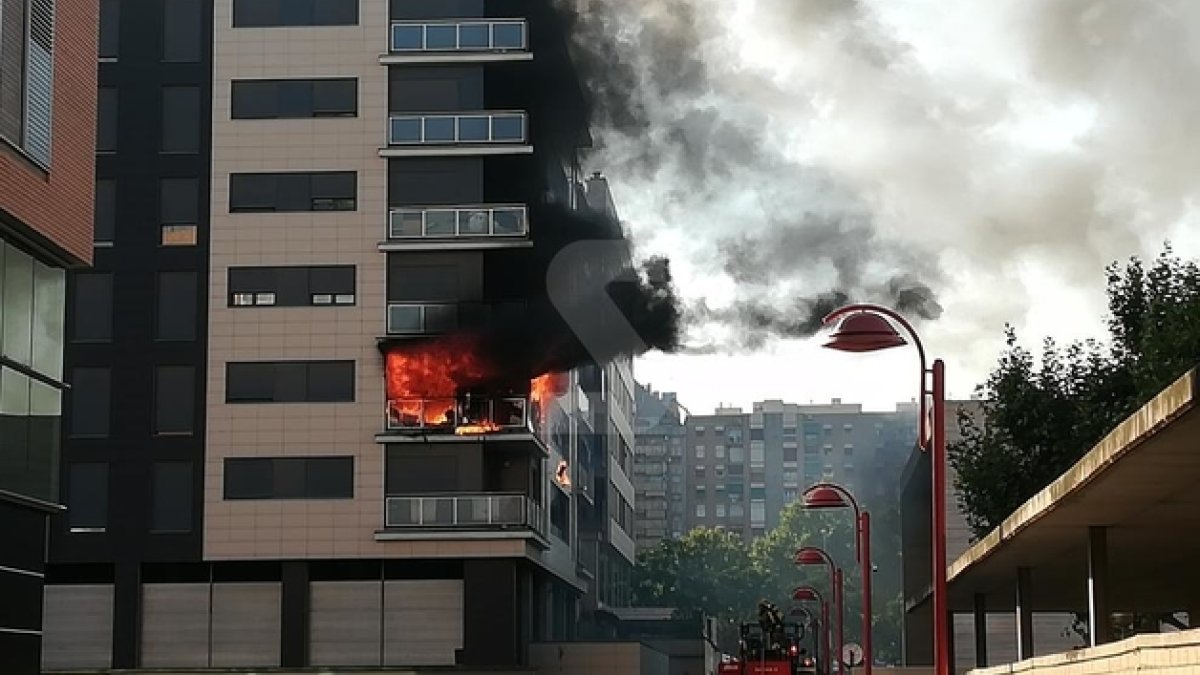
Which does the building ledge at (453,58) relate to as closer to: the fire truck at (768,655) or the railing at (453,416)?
the railing at (453,416)

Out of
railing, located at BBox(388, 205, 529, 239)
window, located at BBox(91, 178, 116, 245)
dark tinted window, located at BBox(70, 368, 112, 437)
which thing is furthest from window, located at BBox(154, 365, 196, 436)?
railing, located at BBox(388, 205, 529, 239)

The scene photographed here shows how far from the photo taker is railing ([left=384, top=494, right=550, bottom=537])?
2581 inches

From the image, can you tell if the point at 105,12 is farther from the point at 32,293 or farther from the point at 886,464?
the point at 886,464

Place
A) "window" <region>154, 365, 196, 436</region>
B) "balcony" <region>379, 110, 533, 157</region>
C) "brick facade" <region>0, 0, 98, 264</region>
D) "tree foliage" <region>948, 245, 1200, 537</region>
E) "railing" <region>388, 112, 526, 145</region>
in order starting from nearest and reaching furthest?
"brick facade" <region>0, 0, 98, 264</region> < "tree foliage" <region>948, 245, 1200, 537</region> < "balcony" <region>379, 110, 533, 157</region> < "railing" <region>388, 112, 526, 145</region> < "window" <region>154, 365, 196, 436</region>

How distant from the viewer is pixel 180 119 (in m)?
67.8

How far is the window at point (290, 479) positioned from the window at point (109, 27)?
49.7 ft

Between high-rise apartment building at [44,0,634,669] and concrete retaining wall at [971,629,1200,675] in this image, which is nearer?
concrete retaining wall at [971,629,1200,675]

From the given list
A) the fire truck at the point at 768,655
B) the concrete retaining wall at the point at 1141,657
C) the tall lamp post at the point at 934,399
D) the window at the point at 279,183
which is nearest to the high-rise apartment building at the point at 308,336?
the window at the point at 279,183

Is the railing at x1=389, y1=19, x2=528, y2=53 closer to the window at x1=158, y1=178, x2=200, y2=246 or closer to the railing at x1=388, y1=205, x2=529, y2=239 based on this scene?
the railing at x1=388, y1=205, x2=529, y2=239

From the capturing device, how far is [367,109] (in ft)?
222

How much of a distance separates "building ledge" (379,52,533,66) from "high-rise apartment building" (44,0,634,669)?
74 mm

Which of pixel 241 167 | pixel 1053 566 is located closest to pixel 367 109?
pixel 241 167

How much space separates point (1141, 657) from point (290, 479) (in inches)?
2082

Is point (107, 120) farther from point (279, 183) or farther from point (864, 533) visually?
point (864, 533)
